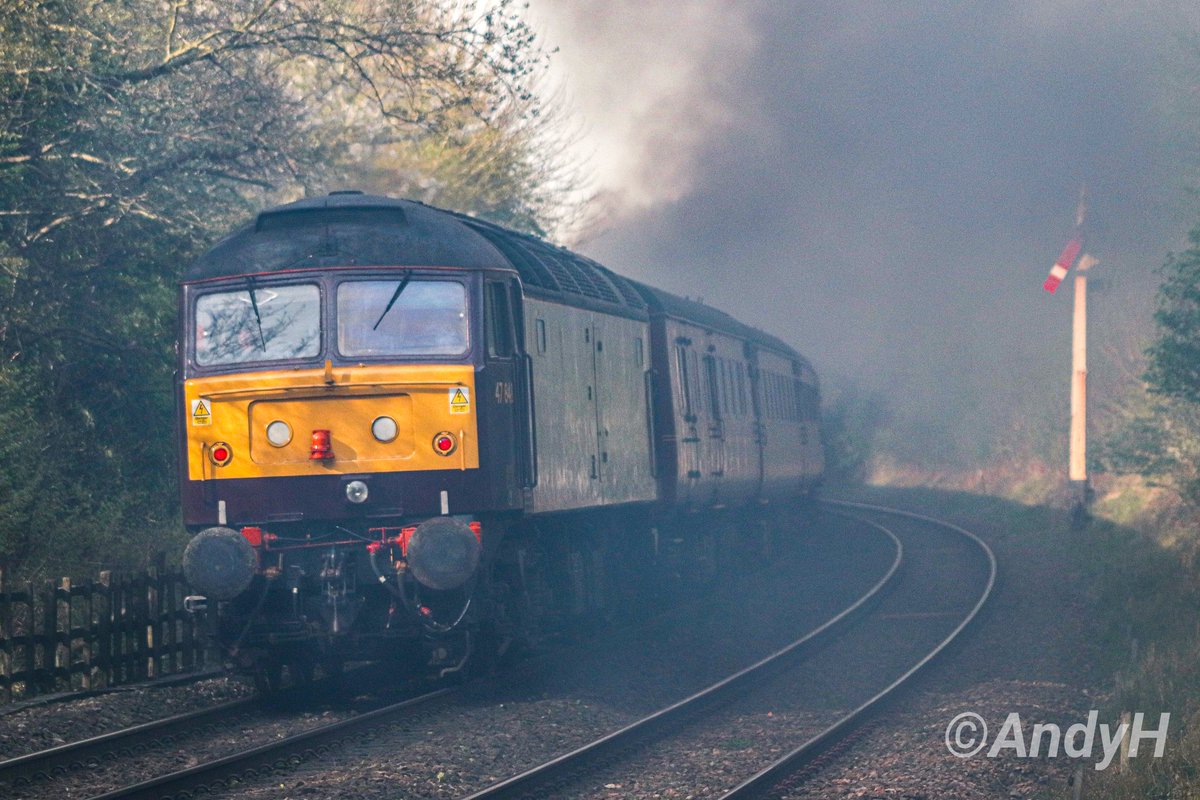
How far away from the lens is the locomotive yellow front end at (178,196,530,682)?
35.2 feet

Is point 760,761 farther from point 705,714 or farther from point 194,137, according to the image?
point 194,137

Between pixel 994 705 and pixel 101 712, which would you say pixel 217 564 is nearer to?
pixel 101 712

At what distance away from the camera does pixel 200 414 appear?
430 inches

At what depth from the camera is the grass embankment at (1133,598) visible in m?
8.84

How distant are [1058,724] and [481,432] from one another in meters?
4.95

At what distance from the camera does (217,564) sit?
34.0 ft

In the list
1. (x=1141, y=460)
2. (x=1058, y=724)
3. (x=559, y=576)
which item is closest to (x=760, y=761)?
(x=1058, y=724)

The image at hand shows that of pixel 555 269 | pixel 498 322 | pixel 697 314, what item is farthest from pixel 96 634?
pixel 697 314

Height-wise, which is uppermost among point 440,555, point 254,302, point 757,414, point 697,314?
point 697,314

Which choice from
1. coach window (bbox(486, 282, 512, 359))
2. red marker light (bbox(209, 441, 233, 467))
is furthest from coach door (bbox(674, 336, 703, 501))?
red marker light (bbox(209, 441, 233, 467))

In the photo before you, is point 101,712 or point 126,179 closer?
point 101,712

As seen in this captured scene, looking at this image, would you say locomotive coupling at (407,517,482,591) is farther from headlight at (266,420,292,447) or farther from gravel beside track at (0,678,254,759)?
gravel beside track at (0,678,254,759)

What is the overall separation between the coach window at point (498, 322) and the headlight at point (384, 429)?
94 centimetres

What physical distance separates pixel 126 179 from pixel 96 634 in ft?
20.1
